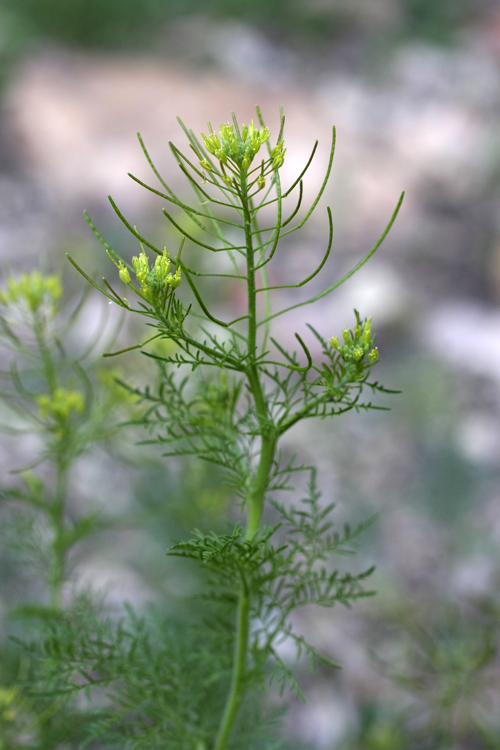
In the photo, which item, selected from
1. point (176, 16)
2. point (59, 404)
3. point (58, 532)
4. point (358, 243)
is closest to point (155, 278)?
point (59, 404)

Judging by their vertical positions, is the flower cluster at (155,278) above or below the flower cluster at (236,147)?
below

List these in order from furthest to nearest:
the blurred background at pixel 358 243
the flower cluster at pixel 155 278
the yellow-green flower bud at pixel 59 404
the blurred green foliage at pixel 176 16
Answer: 1. the blurred green foliage at pixel 176 16
2. the blurred background at pixel 358 243
3. the yellow-green flower bud at pixel 59 404
4. the flower cluster at pixel 155 278

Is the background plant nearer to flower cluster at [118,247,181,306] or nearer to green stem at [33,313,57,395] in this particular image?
flower cluster at [118,247,181,306]

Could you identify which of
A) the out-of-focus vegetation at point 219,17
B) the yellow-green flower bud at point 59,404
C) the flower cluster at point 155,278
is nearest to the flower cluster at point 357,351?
the flower cluster at point 155,278

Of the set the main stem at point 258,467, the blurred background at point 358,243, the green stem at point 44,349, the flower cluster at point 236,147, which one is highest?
the blurred background at point 358,243

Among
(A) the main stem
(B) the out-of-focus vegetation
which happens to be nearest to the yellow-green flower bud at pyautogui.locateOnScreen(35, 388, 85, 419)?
(A) the main stem

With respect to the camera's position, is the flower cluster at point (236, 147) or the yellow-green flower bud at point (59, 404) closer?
the flower cluster at point (236, 147)

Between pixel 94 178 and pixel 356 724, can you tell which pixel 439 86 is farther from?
pixel 356 724

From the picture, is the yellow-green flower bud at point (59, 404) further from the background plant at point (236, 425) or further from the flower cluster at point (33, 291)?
the background plant at point (236, 425)
